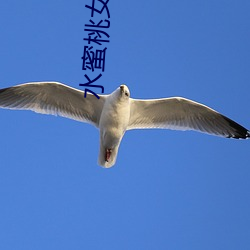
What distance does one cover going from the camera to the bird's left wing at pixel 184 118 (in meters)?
5.31

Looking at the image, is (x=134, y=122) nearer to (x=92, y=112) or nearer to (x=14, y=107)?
(x=92, y=112)

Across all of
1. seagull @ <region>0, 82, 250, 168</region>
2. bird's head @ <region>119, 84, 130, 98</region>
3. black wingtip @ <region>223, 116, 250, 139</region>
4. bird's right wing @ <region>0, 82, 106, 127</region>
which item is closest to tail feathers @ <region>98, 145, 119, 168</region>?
seagull @ <region>0, 82, 250, 168</region>

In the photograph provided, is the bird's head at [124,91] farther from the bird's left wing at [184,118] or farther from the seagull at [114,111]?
the bird's left wing at [184,118]

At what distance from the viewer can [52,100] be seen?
5281 millimetres

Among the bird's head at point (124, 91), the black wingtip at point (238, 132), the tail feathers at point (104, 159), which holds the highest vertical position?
the bird's head at point (124, 91)

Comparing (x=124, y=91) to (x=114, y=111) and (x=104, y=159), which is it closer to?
(x=114, y=111)

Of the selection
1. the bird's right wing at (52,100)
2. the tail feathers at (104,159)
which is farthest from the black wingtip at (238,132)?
the bird's right wing at (52,100)

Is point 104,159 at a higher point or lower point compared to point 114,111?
lower

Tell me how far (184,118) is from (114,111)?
1.08 metres

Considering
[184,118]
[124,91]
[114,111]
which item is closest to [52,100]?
[114,111]

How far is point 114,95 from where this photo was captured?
4.82 meters

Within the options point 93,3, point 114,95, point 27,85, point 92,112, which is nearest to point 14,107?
point 27,85

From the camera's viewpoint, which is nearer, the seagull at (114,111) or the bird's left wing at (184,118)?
the seagull at (114,111)

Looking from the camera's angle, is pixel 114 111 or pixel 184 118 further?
pixel 184 118
